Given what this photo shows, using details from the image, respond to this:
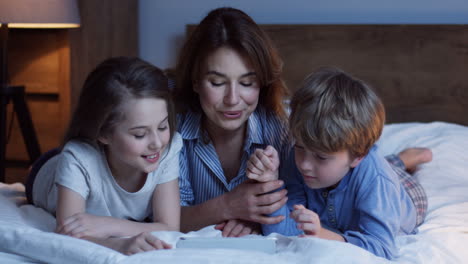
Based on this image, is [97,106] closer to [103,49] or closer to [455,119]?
[103,49]

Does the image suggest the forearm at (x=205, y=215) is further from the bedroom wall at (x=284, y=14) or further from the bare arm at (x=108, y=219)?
the bedroom wall at (x=284, y=14)

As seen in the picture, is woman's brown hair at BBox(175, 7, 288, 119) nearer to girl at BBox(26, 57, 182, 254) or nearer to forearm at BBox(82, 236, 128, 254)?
girl at BBox(26, 57, 182, 254)

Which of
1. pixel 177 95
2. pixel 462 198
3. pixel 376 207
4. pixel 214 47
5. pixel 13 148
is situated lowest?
pixel 13 148

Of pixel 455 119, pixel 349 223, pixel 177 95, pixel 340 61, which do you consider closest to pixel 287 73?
pixel 340 61

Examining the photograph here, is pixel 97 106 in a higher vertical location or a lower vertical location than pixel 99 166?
higher

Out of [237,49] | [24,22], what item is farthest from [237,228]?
[24,22]

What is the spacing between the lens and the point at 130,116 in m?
1.13

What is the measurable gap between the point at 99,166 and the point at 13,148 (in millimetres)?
1601

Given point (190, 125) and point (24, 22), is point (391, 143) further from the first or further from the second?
point (24, 22)

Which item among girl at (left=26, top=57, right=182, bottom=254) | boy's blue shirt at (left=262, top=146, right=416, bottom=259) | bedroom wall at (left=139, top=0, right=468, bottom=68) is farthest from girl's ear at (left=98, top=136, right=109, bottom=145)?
bedroom wall at (left=139, top=0, right=468, bottom=68)

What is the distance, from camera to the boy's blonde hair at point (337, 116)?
112cm

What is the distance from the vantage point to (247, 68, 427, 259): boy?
1.11 meters

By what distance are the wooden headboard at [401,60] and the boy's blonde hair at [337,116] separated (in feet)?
3.89

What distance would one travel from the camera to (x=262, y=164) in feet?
3.80
